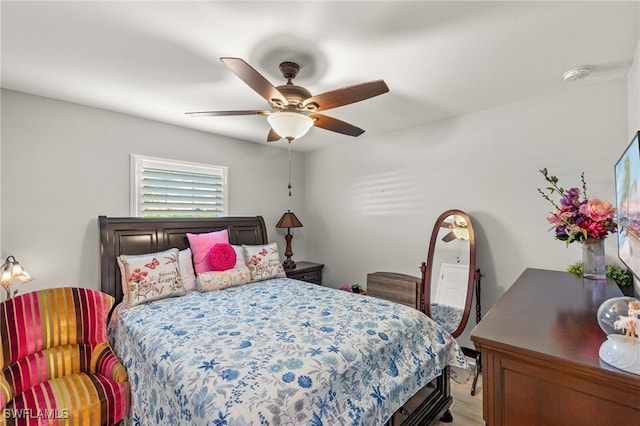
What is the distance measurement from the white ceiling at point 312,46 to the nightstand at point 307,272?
214 cm

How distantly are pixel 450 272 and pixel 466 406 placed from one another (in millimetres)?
1153

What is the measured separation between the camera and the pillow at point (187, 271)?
2.69m

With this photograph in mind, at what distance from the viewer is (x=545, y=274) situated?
193 cm

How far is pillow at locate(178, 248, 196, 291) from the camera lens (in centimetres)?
269

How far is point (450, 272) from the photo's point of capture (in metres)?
2.92

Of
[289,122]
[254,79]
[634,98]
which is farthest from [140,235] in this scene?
[634,98]

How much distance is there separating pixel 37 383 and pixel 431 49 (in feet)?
10.1

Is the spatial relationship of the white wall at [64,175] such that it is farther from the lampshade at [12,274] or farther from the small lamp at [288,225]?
the small lamp at [288,225]

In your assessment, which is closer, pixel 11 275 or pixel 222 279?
pixel 11 275

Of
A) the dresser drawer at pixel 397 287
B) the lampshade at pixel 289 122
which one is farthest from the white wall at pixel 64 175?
the dresser drawer at pixel 397 287

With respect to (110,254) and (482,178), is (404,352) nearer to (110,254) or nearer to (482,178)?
(482,178)

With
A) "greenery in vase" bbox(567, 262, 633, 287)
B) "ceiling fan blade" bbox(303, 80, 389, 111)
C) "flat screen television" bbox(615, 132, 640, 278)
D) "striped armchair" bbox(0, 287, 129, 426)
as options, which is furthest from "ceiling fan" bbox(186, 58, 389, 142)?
"greenery in vase" bbox(567, 262, 633, 287)

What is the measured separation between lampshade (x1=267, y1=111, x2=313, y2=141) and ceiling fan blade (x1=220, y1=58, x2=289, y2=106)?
0.08 m

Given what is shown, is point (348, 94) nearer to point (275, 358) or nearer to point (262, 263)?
point (275, 358)
